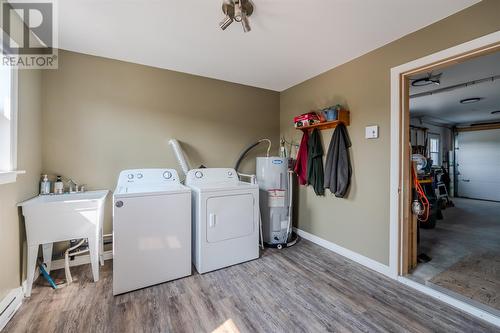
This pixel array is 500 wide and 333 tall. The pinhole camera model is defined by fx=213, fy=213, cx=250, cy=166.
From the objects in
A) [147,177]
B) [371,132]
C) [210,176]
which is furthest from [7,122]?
[371,132]

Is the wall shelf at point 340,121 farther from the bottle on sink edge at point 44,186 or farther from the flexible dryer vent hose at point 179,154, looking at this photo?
the bottle on sink edge at point 44,186

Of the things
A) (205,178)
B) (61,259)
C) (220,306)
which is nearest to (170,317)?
(220,306)

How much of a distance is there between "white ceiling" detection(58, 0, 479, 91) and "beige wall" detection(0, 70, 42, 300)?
0.64m

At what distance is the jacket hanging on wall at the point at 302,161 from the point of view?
10.1ft

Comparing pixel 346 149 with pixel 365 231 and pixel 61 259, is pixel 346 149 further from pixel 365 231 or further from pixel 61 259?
pixel 61 259

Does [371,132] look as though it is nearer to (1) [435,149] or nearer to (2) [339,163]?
(2) [339,163]

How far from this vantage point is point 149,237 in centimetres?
197

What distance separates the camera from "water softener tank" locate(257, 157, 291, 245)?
9.48ft

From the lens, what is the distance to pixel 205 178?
8.59 ft

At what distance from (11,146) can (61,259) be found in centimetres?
135

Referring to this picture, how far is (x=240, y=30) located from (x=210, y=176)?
160 centimetres

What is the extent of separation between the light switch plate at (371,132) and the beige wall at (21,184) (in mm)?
3210

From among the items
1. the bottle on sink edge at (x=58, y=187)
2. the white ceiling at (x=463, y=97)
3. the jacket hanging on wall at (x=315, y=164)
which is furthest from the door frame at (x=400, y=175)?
the bottle on sink edge at (x=58, y=187)

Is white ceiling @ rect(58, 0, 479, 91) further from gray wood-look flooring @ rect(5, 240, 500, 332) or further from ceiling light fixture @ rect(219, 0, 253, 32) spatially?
gray wood-look flooring @ rect(5, 240, 500, 332)
